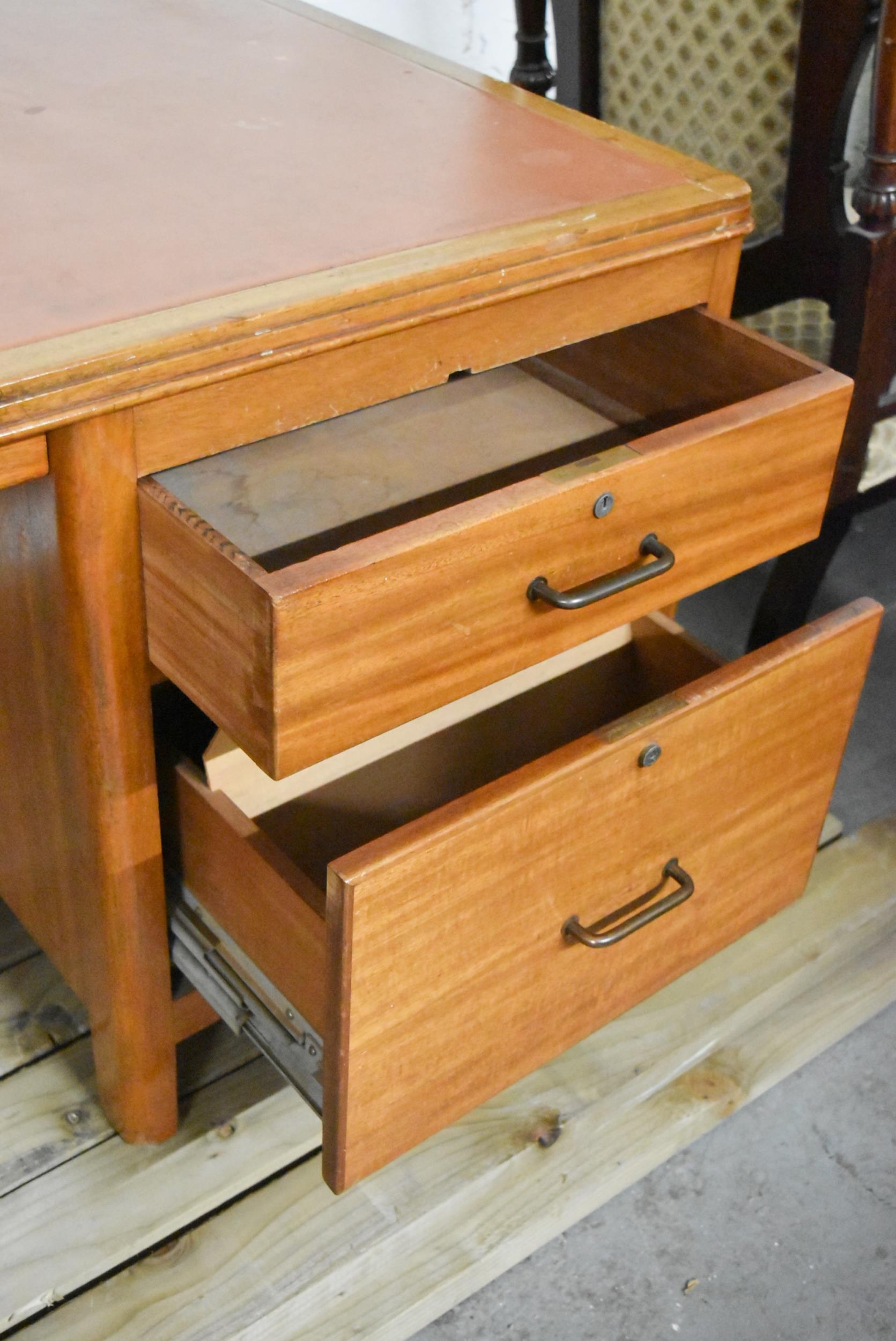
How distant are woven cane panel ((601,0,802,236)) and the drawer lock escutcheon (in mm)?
835

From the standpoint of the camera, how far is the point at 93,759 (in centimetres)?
77

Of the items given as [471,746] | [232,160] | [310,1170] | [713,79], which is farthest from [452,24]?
[310,1170]

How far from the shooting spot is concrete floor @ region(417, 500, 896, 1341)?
0.96 m

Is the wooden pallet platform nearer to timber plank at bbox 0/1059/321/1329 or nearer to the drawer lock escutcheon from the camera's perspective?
timber plank at bbox 0/1059/321/1329

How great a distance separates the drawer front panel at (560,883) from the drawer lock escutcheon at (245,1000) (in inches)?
2.2

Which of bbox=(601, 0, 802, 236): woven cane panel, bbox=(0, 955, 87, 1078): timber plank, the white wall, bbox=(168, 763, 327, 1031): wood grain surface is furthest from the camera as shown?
the white wall

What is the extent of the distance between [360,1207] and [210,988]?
0.62ft

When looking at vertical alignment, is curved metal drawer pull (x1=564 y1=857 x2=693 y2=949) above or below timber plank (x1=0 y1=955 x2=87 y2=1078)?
above

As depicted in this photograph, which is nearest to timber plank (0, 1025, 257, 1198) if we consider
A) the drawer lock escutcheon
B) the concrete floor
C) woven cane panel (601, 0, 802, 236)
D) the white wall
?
the drawer lock escutcheon

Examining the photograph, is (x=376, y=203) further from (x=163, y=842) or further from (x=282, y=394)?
(x=163, y=842)

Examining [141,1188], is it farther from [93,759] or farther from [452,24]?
[452,24]

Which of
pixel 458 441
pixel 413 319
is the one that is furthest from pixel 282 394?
pixel 458 441

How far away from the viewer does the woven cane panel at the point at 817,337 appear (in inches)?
49.3

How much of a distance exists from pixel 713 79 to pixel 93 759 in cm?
91
